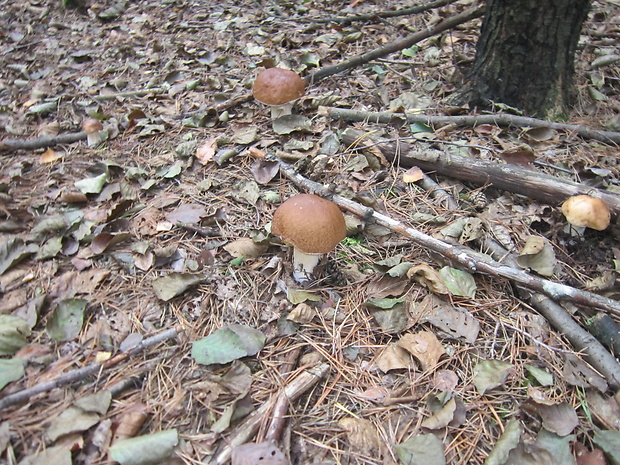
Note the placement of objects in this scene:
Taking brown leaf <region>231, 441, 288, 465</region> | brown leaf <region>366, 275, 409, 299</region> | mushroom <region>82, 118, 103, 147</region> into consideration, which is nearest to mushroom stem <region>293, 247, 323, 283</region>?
brown leaf <region>366, 275, 409, 299</region>

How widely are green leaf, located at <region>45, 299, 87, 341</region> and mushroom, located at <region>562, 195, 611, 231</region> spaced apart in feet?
9.57

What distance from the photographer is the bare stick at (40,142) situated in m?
3.38

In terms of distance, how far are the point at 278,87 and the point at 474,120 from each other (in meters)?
1.72

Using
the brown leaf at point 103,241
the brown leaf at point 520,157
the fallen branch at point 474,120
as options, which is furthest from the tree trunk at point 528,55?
the brown leaf at point 103,241

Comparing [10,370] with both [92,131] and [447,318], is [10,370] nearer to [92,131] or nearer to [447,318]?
[447,318]

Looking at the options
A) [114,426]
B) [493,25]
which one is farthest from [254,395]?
[493,25]

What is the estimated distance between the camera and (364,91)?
3961 millimetres

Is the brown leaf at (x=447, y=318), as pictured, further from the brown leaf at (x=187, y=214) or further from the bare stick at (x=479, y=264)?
the brown leaf at (x=187, y=214)

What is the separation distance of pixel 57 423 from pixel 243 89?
3.41 meters

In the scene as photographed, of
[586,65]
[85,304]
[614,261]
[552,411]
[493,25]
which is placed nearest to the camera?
[552,411]

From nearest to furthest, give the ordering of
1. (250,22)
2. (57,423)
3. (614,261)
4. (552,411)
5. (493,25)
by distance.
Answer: (57,423) → (552,411) → (614,261) → (493,25) → (250,22)

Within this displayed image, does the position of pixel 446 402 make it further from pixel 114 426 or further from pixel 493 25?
pixel 493 25

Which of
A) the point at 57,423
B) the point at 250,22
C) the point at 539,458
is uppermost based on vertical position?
the point at 250,22

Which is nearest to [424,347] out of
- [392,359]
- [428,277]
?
[392,359]
